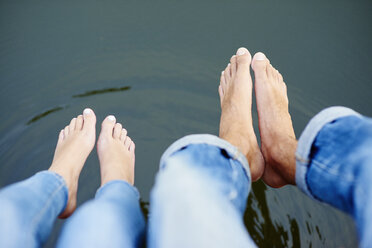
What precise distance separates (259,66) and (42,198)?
34.2 inches

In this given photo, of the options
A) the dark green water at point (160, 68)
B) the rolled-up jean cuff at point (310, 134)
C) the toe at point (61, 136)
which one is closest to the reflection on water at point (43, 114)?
the dark green water at point (160, 68)

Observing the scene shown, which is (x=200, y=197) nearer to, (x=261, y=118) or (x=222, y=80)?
(x=261, y=118)

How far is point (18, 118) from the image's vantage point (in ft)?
3.86

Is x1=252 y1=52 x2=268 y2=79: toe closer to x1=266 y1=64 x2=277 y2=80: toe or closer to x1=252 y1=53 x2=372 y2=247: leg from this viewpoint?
x1=266 y1=64 x2=277 y2=80: toe

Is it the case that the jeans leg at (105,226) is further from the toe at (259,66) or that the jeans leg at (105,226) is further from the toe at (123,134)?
the toe at (259,66)

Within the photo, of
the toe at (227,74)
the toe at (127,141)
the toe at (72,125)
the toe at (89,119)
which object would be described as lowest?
the toe at (127,141)

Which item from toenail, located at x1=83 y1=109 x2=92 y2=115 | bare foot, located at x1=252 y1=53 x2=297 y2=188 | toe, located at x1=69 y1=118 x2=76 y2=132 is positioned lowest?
toe, located at x1=69 y1=118 x2=76 y2=132

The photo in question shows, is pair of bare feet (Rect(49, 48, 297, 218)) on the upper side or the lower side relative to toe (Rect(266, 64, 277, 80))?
lower

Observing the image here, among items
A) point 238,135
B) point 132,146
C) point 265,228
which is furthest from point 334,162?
point 132,146

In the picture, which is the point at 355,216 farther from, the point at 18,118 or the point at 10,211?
the point at 18,118

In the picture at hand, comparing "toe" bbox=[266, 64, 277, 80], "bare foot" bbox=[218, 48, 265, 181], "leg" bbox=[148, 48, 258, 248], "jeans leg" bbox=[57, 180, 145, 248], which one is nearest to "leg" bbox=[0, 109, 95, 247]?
"jeans leg" bbox=[57, 180, 145, 248]

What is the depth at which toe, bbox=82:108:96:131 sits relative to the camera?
116 centimetres

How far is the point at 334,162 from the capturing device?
1.91 ft

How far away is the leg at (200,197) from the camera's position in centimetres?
46
